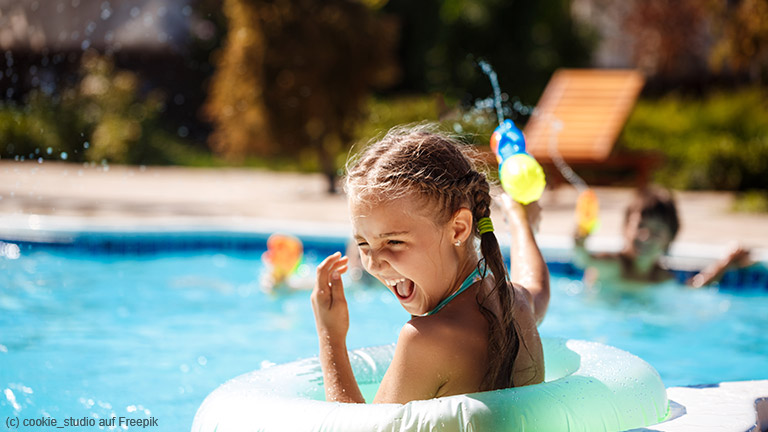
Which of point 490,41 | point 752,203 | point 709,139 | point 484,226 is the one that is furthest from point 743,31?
point 484,226

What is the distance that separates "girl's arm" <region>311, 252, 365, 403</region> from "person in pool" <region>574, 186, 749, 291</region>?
3.31 metres

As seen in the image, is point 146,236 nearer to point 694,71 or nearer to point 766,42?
point 766,42

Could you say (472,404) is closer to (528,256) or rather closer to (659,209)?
(528,256)

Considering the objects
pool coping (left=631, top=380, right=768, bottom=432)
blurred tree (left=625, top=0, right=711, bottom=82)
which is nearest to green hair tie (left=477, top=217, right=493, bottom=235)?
pool coping (left=631, top=380, right=768, bottom=432)

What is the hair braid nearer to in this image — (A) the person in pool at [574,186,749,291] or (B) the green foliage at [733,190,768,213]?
(A) the person in pool at [574,186,749,291]

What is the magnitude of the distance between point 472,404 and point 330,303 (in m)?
0.44

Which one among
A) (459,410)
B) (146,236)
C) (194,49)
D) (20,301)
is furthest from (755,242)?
(194,49)

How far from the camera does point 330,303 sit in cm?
216

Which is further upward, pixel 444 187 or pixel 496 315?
pixel 444 187

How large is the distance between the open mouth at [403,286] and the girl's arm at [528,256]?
0.44 meters

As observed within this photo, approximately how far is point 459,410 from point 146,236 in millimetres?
6165

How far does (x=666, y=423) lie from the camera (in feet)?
7.57

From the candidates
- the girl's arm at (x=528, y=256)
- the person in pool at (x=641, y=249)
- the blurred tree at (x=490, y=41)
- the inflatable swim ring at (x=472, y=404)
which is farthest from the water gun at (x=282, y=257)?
the blurred tree at (x=490, y=41)

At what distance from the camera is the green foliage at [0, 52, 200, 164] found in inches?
609
